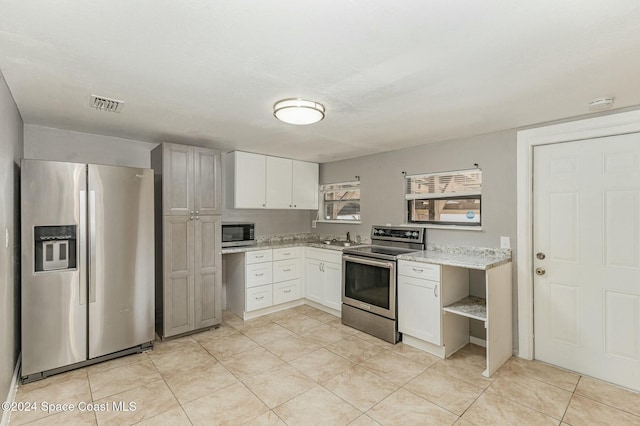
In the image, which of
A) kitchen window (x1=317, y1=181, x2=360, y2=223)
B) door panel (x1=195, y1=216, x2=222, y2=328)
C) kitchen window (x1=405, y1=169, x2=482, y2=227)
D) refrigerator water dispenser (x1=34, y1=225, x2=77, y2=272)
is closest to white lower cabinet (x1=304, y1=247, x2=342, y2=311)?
kitchen window (x1=317, y1=181, x2=360, y2=223)

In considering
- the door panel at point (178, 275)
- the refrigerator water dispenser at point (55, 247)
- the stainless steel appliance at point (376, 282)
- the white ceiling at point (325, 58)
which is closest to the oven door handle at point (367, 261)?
the stainless steel appliance at point (376, 282)

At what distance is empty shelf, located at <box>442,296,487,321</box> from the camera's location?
9.18 ft

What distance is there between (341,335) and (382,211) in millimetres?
1741

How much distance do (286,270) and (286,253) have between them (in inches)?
9.7

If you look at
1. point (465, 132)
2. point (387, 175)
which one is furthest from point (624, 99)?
point (387, 175)

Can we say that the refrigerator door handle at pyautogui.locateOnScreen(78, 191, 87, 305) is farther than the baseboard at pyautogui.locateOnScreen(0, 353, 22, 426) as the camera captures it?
Yes

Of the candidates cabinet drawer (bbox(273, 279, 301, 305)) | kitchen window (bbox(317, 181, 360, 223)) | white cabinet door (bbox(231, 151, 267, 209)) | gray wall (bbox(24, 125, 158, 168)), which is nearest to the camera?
gray wall (bbox(24, 125, 158, 168))

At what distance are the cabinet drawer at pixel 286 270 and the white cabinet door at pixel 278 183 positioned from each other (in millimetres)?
844

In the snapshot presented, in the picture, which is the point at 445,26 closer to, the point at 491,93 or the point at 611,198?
the point at 491,93

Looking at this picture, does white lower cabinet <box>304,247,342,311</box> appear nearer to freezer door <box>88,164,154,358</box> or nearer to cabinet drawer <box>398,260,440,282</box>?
cabinet drawer <box>398,260,440,282</box>

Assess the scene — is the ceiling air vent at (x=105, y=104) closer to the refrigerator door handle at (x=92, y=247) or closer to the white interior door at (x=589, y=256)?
the refrigerator door handle at (x=92, y=247)

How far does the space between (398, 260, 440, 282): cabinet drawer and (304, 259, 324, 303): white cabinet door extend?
4.57ft

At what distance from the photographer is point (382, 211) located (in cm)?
432

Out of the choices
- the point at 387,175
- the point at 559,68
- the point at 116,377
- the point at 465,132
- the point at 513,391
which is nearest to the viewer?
the point at 559,68
